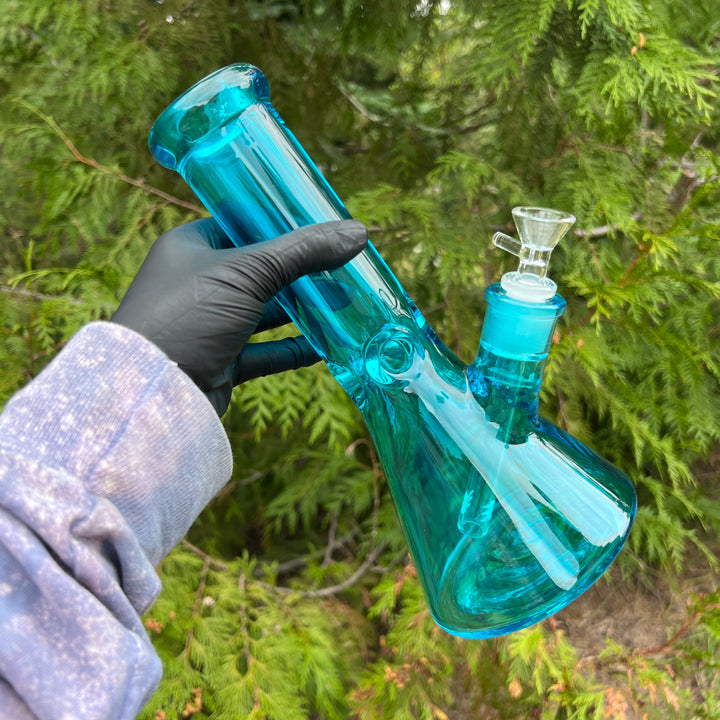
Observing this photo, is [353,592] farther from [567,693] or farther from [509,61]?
[509,61]

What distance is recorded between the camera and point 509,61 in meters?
1.20

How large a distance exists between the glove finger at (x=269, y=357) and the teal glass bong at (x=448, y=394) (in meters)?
0.27

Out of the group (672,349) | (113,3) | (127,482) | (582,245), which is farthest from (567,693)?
(113,3)

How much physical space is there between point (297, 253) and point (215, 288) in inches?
5.2

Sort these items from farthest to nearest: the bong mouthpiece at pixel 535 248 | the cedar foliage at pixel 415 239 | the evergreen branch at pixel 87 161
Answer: the evergreen branch at pixel 87 161, the cedar foliage at pixel 415 239, the bong mouthpiece at pixel 535 248

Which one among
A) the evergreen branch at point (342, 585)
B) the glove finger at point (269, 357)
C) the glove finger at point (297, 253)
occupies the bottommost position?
the evergreen branch at point (342, 585)

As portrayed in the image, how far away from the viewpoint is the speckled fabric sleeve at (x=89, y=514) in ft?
1.82

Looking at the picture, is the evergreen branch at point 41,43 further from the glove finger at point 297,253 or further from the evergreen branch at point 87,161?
the glove finger at point 297,253

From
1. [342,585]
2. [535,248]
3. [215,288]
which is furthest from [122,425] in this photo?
[342,585]

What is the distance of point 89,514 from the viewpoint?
1.86ft

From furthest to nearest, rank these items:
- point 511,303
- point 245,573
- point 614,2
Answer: point 245,573
point 614,2
point 511,303

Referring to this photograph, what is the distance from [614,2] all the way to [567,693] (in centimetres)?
158

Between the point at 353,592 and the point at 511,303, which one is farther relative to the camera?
the point at 353,592

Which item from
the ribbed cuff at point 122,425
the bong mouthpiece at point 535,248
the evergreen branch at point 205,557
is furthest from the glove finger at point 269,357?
the evergreen branch at point 205,557
